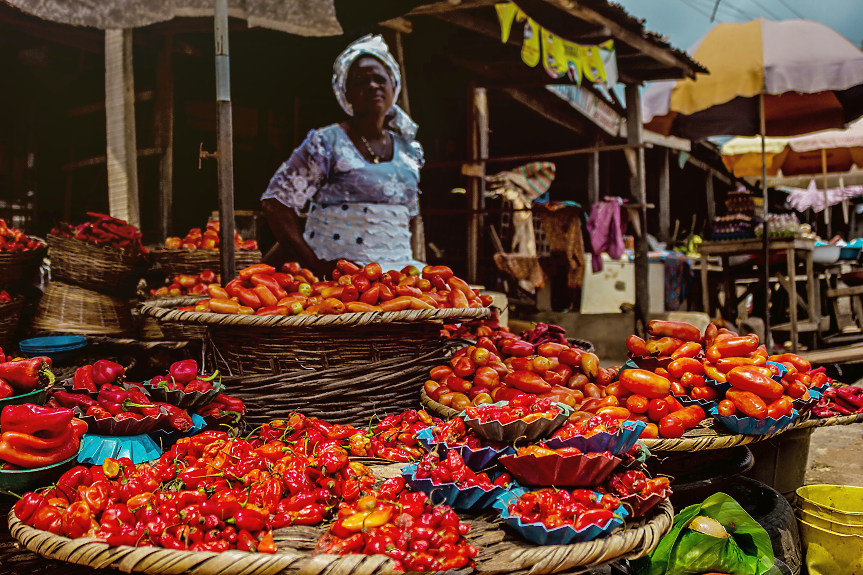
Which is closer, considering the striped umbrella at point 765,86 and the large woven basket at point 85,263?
the large woven basket at point 85,263

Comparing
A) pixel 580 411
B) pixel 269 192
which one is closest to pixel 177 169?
pixel 269 192

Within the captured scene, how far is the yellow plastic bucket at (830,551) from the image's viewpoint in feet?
7.20

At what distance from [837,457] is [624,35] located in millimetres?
4072

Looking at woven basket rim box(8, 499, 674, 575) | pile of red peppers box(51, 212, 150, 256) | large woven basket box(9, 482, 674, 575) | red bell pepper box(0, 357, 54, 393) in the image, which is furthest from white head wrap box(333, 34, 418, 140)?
woven basket rim box(8, 499, 674, 575)

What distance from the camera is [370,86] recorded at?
380cm

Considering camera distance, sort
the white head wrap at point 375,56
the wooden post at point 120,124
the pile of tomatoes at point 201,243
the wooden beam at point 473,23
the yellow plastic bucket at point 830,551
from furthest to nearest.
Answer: the wooden beam at point 473,23
the wooden post at point 120,124
the pile of tomatoes at point 201,243
the white head wrap at point 375,56
the yellow plastic bucket at point 830,551

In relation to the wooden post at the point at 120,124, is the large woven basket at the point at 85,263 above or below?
below

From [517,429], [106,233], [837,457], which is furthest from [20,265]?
[837,457]

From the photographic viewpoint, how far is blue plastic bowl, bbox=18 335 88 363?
3.60m

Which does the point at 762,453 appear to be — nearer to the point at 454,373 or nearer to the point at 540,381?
the point at 540,381

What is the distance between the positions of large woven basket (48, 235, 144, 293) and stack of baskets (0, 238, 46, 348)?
192mm

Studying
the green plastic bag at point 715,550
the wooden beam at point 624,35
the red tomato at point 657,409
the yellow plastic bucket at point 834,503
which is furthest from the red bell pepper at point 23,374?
the wooden beam at point 624,35

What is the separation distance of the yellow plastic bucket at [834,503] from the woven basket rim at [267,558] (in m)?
1.38

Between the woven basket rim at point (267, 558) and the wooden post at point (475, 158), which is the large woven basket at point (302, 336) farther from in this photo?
the wooden post at point (475, 158)
